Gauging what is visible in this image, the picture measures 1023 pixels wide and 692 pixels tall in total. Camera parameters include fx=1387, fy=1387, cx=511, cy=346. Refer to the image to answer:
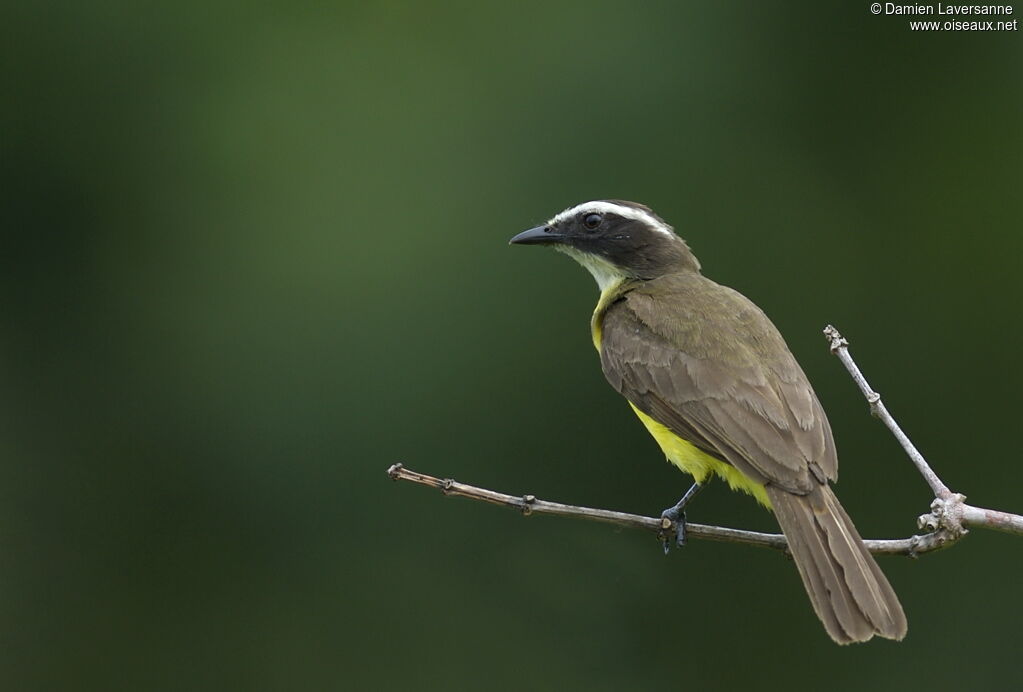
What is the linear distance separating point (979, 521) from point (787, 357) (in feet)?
4.94

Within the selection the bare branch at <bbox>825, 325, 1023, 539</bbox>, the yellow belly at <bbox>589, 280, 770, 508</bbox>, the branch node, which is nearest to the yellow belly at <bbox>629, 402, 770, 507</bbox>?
the yellow belly at <bbox>589, 280, 770, 508</bbox>

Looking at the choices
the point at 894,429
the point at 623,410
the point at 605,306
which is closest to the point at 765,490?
the point at 894,429

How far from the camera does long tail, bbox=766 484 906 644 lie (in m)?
4.98

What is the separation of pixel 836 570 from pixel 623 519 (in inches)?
31.9

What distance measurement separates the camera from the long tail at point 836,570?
4980 millimetres

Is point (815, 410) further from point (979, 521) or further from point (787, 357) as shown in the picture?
point (979, 521)

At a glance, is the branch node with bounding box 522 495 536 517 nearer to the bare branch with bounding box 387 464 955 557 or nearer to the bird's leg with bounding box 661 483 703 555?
the bare branch with bounding box 387 464 955 557

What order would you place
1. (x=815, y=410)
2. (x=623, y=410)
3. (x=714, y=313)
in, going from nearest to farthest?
(x=815, y=410), (x=714, y=313), (x=623, y=410)

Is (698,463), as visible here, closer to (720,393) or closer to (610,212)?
(720,393)

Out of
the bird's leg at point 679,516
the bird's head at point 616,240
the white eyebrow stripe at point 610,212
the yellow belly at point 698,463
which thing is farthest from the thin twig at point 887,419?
the white eyebrow stripe at point 610,212

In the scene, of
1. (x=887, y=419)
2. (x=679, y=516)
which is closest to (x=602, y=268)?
(x=679, y=516)

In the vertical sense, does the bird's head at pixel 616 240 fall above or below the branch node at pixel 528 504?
above

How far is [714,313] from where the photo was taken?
6.41 metres

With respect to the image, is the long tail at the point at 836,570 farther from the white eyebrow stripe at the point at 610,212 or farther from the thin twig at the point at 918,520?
the white eyebrow stripe at the point at 610,212
